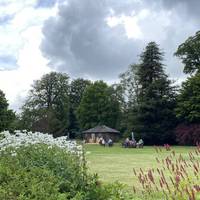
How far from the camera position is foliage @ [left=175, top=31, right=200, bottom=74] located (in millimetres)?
66188

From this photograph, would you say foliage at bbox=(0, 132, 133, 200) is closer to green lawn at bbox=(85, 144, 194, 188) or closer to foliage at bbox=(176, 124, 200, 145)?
green lawn at bbox=(85, 144, 194, 188)

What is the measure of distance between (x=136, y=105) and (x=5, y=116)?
21.5 meters

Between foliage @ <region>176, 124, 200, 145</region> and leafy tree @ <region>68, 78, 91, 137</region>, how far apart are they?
35484 mm

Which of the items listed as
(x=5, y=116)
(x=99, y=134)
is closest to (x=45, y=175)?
(x=5, y=116)

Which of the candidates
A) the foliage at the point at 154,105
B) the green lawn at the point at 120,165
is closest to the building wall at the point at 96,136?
the foliage at the point at 154,105

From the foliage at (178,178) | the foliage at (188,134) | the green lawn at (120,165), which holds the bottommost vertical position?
the foliage at (178,178)

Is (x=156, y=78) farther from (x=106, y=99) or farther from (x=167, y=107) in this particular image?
(x=106, y=99)

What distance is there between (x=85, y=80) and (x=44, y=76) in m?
10.7

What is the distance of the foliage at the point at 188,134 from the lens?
56531 millimetres

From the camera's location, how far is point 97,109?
282ft

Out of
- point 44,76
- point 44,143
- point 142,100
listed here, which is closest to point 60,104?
point 44,76

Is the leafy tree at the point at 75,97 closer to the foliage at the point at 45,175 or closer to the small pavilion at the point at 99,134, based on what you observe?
the small pavilion at the point at 99,134

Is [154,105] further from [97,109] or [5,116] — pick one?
[97,109]

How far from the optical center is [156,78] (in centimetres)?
6744
